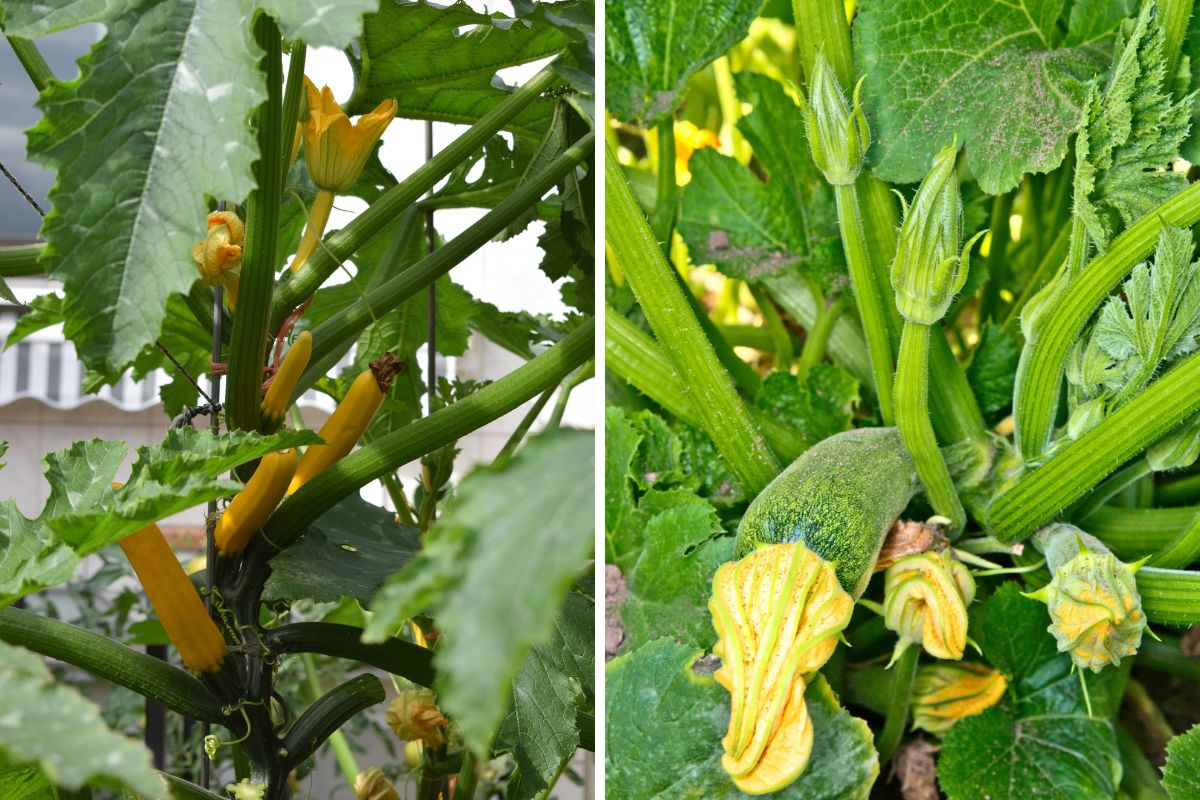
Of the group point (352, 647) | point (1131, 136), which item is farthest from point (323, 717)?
point (1131, 136)

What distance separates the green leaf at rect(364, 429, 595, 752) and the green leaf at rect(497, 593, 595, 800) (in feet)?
1.08

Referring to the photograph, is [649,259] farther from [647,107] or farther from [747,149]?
[747,149]

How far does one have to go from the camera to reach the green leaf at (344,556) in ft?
1.55

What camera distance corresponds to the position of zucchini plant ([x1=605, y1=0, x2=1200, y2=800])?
49 cm

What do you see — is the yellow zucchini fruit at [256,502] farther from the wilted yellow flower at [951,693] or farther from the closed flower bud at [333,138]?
the wilted yellow flower at [951,693]

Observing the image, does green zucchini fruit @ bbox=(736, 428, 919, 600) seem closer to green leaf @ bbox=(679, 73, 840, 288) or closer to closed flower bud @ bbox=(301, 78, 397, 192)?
green leaf @ bbox=(679, 73, 840, 288)

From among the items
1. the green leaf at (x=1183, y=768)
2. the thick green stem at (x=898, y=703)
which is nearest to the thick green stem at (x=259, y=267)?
the thick green stem at (x=898, y=703)

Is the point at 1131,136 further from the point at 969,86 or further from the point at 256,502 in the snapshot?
the point at 256,502

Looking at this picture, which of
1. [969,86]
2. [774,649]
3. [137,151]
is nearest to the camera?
[137,151]

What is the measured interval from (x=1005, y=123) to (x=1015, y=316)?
130 mm

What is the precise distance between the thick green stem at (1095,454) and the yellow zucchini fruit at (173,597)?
382 mm

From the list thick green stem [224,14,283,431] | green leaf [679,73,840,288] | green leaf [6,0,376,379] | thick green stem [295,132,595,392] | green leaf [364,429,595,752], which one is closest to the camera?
green leaf [364,429,595,752]

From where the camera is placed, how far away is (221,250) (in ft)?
1.62

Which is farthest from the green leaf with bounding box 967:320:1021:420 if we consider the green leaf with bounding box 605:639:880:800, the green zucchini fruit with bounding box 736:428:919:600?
the green leaf with bounding box 605:639:880:800
